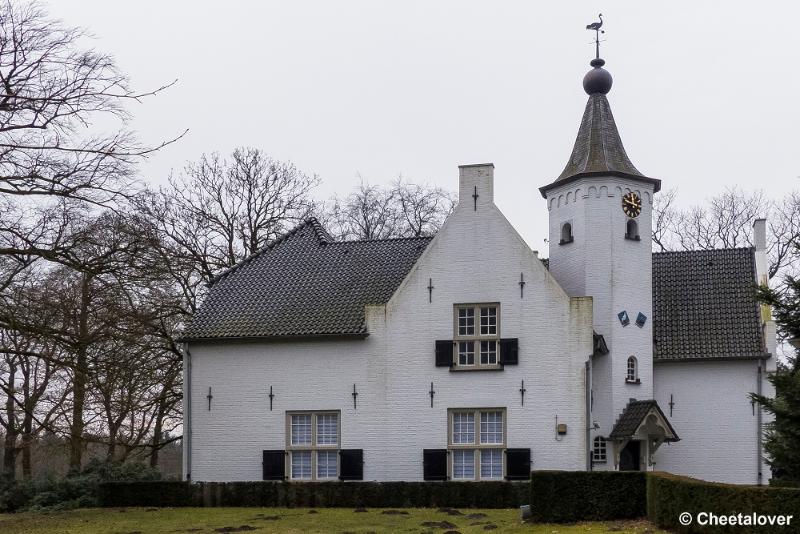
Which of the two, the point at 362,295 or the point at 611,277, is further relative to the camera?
the point at 362,295

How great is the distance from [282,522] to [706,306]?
48.1 ft

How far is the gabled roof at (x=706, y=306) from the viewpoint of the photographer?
96.9 feet

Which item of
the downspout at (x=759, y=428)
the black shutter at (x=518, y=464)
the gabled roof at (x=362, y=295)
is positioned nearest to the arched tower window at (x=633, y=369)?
the gabled roof at (x=362, y=295)

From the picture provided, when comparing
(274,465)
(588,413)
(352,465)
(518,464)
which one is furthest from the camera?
(274,465)

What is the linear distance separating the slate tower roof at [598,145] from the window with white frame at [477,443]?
7.14m

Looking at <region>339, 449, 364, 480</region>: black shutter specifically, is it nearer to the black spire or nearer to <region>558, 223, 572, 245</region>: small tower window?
<region>558, 223, 572, 245</region>: small tower window

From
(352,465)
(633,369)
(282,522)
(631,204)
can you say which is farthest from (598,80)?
(282,522)

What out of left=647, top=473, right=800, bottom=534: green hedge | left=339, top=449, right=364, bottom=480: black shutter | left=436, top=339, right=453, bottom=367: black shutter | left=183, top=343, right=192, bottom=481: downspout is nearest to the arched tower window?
left=436, top=339, right=453, bottom=367: black shutter

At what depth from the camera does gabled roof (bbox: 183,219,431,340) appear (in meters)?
29.4

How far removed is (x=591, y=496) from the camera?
20500mm

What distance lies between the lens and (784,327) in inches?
798

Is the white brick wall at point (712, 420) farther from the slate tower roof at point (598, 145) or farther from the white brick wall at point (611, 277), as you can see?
the slate tower roof at point (598, 145)

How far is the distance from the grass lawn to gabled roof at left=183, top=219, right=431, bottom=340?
557cm

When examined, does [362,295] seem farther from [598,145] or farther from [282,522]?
[282,522]
